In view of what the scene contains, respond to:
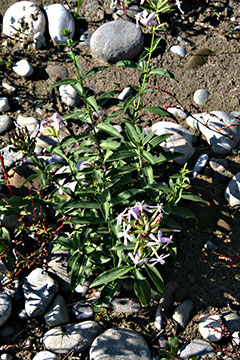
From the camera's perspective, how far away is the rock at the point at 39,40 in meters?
5.80

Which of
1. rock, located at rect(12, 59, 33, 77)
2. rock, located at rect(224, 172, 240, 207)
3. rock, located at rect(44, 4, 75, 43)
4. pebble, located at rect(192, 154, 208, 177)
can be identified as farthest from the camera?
rock, located at rect(44, 4, 75, 43)

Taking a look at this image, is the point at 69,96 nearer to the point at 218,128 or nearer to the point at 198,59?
the point at 198,59

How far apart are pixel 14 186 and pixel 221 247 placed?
230 cm

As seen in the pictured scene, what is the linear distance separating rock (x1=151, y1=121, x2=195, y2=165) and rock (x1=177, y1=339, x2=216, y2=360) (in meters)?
1.96

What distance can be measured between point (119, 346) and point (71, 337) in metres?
0.46

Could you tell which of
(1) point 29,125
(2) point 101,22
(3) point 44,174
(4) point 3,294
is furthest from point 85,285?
(2) point 101,22

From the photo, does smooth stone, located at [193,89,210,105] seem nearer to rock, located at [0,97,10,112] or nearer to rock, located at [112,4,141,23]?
rock, located at [112,4,141,23]

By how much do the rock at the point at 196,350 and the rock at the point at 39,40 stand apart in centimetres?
419

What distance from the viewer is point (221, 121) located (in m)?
5.00

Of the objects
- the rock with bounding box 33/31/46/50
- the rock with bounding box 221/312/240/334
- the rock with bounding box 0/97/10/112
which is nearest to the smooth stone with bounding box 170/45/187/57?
the rock with bounding box 33/31/46/50

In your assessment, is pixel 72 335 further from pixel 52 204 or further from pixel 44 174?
pixel 44 174

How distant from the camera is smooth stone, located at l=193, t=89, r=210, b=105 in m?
5.30

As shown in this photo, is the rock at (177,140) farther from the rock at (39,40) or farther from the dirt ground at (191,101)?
the rock at (39,40)

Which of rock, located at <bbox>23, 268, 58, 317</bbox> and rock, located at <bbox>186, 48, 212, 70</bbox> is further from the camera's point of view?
rock, located at <bbox>186, 48, 212, 70</bbox>
